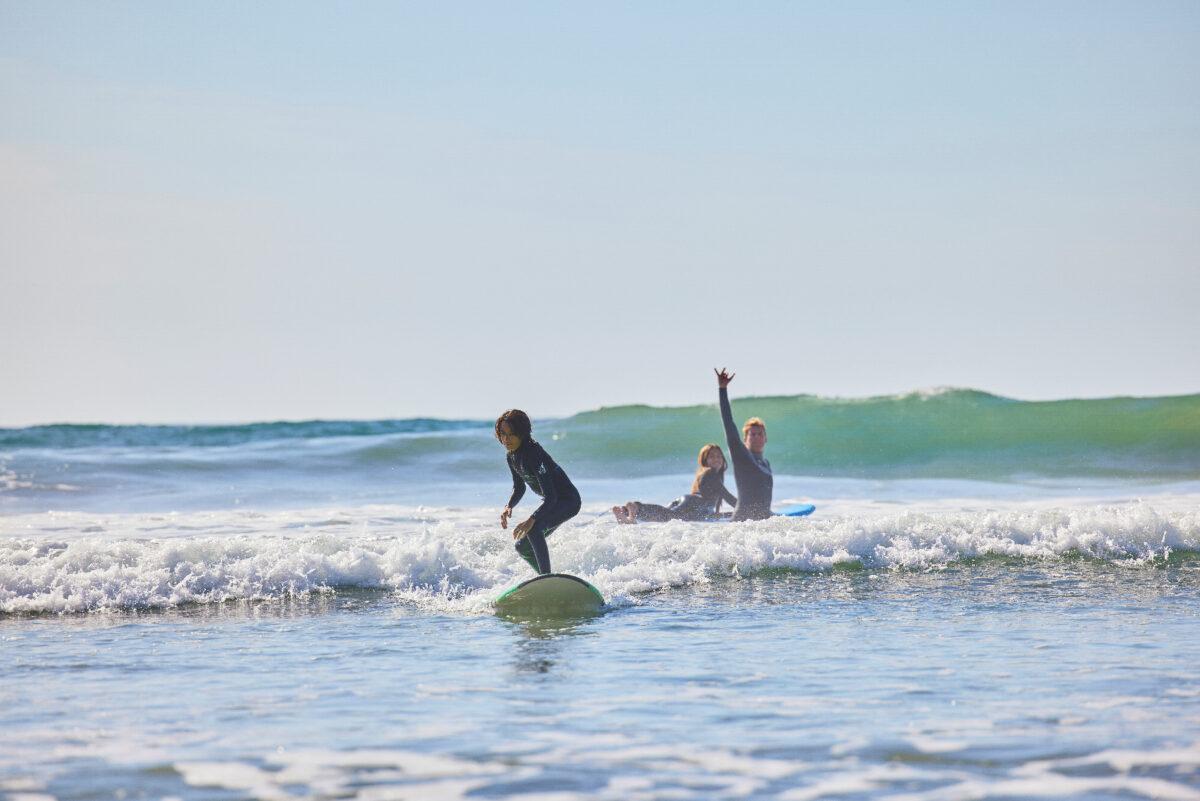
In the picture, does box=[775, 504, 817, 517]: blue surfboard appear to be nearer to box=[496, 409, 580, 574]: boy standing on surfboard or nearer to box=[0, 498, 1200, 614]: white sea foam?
box=[0, 498, 1200, 614]: white sea foam

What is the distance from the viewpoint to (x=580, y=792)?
4.82 m

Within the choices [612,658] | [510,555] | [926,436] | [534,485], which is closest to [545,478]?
[534,485]

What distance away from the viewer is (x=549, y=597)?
9547 millimetres

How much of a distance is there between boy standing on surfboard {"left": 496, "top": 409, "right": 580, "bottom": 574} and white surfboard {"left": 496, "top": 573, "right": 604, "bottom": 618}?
23 cm

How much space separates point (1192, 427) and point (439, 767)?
29587 millimetres

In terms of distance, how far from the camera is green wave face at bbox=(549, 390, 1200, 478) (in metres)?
28.0

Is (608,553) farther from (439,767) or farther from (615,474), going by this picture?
(615,474)

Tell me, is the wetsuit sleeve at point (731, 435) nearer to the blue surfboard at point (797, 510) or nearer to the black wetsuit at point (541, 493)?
the blue surfboard at point (797, 510)

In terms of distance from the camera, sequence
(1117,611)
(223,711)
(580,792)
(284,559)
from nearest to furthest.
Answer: (580,792), (223,711), (1117,611), (284,559)

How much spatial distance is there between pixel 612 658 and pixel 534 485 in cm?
230

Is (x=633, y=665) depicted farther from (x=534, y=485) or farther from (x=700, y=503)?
(x=700, y=503)

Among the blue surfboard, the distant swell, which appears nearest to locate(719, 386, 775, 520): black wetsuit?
the blue surfboard

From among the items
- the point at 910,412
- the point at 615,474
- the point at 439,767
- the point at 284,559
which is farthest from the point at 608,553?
the point at 910,412

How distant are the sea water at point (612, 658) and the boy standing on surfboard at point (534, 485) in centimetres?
67
